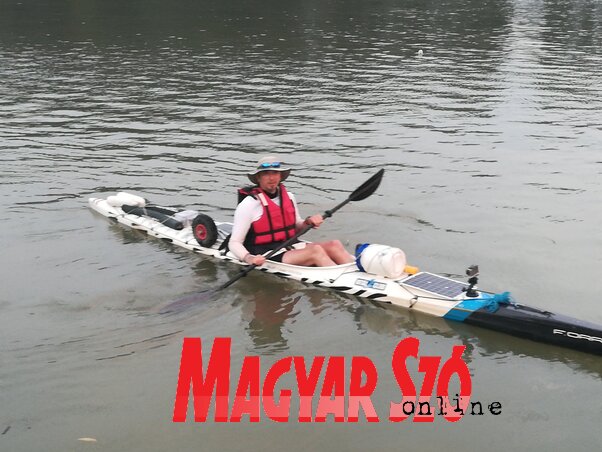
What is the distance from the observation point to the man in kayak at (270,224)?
31.0ft

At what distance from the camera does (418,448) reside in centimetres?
639

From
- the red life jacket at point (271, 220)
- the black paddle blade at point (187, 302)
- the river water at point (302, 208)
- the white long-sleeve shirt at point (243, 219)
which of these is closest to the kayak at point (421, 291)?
the river water at point (302, 208)

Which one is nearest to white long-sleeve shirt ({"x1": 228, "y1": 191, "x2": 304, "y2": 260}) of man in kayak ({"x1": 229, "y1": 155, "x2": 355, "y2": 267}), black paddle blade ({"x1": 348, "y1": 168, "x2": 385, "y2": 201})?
man in kayak ({"x1": 229, "y1": 155, "x2": 355, "y2": 267})

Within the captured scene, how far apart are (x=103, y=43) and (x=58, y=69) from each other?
6.25 meters

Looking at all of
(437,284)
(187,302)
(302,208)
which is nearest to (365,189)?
(437,284)

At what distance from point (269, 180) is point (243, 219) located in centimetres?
58

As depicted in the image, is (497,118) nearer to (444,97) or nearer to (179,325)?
(444,97)

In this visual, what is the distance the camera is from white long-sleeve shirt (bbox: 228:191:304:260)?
31.1 feet

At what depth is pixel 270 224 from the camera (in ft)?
31.6

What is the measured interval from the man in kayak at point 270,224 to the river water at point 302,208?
0.43 m

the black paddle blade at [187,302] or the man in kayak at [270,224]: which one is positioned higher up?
the man in kayak at [270,224]

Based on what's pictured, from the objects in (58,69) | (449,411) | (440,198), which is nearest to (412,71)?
(58,69)

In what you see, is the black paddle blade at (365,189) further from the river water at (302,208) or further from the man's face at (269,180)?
the river water at (302,208)

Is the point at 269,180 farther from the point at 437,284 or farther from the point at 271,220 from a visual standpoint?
the point at 437,284
